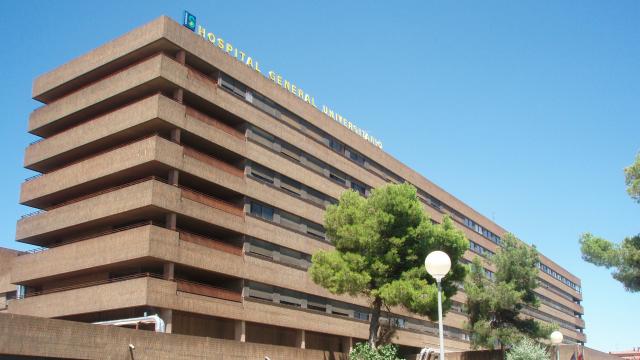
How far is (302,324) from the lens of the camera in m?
48.2

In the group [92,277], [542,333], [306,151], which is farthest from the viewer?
[306,151]

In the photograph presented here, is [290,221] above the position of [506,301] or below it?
above

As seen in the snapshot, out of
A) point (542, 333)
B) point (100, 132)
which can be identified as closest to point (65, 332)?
point (100, 132)

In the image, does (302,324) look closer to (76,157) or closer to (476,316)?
(476,316)

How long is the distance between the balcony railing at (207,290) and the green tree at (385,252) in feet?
21.5

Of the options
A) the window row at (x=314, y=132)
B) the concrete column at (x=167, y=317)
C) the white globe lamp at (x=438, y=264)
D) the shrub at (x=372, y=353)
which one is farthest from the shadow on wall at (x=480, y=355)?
the white globe lamp at (x=438, y=264)

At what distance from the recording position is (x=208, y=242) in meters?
41.5

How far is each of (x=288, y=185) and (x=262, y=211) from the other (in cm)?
387

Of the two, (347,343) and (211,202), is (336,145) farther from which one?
(211,202)

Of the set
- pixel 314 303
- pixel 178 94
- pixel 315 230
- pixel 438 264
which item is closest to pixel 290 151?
pixel 315 230

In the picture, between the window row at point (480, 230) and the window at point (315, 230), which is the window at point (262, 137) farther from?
the window row at point (480, 230)

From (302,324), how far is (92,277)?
48.8ft

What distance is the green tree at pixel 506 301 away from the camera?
4697cm

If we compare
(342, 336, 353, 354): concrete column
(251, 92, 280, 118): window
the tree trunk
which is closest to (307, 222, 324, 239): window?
(342, 336, 353, 354): concrete column
